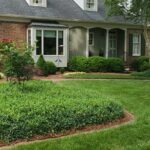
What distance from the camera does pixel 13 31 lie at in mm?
24891

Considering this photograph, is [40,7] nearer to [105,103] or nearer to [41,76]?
[41,76]

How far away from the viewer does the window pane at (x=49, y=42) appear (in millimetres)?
25250

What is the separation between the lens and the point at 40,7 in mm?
26875

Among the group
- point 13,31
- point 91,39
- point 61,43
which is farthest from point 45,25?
point 91,39

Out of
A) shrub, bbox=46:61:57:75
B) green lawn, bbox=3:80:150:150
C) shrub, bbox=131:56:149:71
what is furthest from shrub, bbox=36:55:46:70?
green lawn, bbox=3:80:150:150

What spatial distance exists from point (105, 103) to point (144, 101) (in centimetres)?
317

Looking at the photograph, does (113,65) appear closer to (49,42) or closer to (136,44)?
(49,42)

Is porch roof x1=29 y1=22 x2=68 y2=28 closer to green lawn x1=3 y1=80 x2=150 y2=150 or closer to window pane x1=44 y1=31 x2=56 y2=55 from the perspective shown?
window pane x1=44 y1=31 x2=56 y2=55

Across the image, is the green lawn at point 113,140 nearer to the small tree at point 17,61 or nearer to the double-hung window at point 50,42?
the small tree at point 17,61

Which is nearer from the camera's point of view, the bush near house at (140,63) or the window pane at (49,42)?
the window pane at (49,42)

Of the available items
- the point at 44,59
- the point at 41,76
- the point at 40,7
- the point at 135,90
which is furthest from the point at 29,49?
the point at 40,7

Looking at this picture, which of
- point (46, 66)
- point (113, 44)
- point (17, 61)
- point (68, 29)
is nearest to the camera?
point (17, 61)

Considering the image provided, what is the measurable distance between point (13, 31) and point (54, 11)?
350cm

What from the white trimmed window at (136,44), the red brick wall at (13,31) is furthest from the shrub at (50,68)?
the white trimmed window at (136,44)
